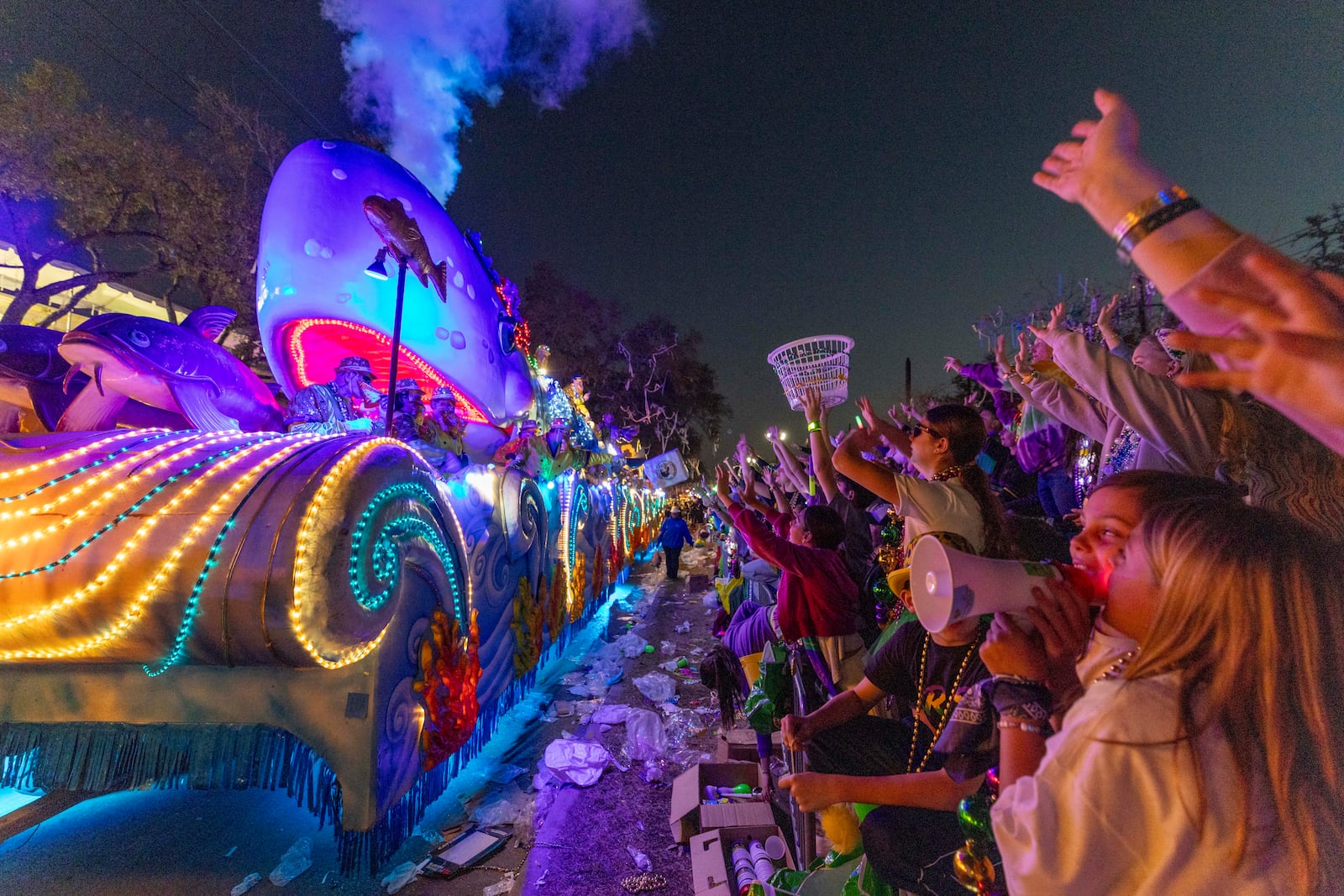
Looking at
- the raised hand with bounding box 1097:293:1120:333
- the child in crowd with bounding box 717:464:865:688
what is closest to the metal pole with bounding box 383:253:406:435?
the child in crowd with bounding box 717:464:865:688

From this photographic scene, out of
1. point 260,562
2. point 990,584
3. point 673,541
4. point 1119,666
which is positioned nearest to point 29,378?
point 260,562

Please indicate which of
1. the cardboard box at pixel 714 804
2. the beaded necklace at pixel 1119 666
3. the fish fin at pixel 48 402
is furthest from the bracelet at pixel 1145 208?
the fish fin at pixel 48 402

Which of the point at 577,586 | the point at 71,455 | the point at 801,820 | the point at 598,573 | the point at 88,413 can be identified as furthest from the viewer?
the point at 598,573

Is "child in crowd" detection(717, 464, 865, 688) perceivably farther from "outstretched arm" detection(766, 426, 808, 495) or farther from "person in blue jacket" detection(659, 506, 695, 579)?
"person in blue jacket" detection(659, 506, 695, 579)

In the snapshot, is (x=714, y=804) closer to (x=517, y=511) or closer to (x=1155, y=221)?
(x=517, y=511)

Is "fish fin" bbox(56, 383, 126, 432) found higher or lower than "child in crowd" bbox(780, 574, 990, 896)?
higher

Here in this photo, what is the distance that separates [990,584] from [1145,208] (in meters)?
0.76

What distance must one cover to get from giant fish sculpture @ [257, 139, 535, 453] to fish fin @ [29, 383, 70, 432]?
1418 mm

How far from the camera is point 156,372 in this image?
3.24 meters

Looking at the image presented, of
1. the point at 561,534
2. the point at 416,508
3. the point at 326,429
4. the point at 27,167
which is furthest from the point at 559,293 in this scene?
the point at 416,508

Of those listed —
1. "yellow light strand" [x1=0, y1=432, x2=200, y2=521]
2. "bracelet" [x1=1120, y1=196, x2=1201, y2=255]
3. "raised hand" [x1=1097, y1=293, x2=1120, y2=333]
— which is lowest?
"bracelet" [x1=1120, y1=196, x2=1201, y2=255]

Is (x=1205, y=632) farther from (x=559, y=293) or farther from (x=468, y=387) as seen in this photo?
(x=559, y=293)

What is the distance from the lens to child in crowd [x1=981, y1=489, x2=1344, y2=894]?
0.76m

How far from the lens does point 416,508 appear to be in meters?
2.98
